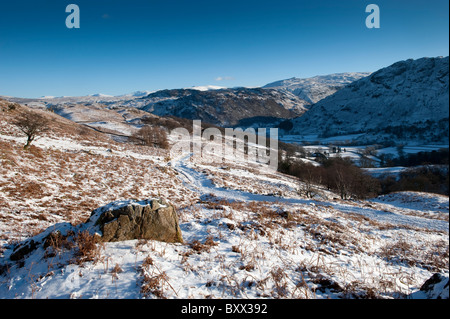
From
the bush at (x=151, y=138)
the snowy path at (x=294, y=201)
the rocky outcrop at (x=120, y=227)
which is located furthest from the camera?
the bush at (x=151, y=138)

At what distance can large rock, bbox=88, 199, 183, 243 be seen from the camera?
5.54 metres

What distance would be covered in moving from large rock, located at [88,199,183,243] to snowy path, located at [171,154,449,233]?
1302 cm

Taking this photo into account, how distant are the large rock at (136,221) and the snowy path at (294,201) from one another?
13022 mm

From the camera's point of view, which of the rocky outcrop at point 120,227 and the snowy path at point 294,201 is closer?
the rocky outcrop at point 120,227

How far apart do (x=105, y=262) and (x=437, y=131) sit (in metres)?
290

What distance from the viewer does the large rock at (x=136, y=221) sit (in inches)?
218

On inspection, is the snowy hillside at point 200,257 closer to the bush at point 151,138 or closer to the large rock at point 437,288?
the large rock at point 437,288

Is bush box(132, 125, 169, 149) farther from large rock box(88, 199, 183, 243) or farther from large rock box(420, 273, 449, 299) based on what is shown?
large rock box(420, 273, 449, 299)

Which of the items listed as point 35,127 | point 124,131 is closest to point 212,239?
point 35,127

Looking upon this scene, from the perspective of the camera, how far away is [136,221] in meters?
5.82

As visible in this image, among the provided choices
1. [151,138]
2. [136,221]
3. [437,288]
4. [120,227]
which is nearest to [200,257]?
[136,221]

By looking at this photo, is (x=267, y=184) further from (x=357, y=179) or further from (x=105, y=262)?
(x=105, y=262)

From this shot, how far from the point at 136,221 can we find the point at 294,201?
18.9 meters

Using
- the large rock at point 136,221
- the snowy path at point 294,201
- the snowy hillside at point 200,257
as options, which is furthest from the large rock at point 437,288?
the snowy path at point 294,201
